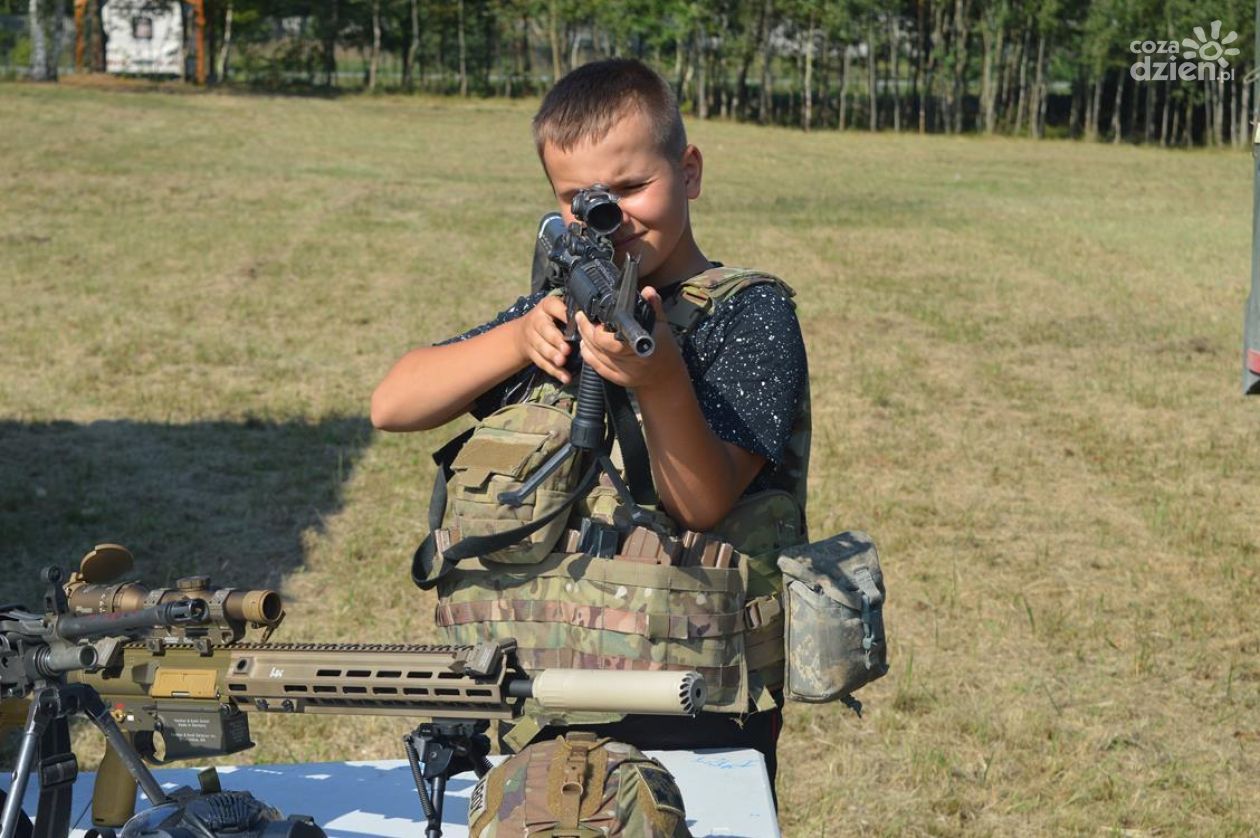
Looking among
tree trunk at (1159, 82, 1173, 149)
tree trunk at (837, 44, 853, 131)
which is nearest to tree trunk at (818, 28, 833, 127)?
tree trunk at (837, 44, 853, 131)

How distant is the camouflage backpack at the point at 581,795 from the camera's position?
2.36 meters

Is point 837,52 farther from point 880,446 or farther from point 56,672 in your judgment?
point 56,672

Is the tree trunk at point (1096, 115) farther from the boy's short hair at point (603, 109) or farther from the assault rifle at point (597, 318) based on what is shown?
the assault rifle at point (597, 318)

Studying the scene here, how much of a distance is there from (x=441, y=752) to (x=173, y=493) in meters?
6.80

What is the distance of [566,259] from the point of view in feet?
7.77

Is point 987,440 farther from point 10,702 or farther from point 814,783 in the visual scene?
point 10,702

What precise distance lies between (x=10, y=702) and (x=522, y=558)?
1022mm

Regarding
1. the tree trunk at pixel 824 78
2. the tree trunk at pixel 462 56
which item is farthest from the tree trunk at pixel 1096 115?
the tree trunk at pixel 462 56

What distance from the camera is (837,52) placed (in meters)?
56.3

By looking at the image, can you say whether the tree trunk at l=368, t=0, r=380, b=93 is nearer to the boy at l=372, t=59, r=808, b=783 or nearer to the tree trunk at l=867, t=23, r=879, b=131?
the tree trunk at l=867, t=23, r=879, b=131

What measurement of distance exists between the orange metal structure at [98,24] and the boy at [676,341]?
55525mm

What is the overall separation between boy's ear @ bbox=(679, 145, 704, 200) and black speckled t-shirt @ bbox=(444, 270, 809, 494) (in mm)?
184

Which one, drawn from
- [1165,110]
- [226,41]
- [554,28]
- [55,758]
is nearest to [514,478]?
[55,758]

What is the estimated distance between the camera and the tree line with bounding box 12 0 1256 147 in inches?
1960
